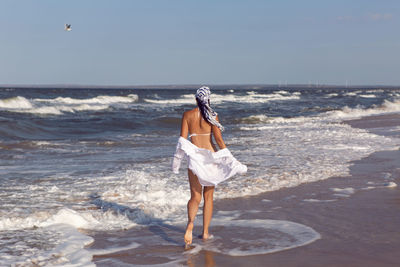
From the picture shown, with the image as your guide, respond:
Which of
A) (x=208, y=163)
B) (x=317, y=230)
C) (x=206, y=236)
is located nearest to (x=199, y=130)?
(x=208, y=163)

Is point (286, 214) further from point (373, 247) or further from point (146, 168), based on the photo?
point (146, 168)

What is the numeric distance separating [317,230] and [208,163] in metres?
1.46

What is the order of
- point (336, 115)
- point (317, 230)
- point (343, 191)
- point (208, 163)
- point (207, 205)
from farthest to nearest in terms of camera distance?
point (336, 115) → point (343, 191) → point (317, 230) → point (207, 205) → point (208, 163)

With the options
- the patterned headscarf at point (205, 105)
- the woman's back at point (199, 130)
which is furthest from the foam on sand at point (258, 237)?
the patterned headscarf at point (205, 105)

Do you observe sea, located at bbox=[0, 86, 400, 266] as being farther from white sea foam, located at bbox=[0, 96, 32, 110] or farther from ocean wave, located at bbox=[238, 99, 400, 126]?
white sea foam, located at bbox=[0, 96, 32, 110]

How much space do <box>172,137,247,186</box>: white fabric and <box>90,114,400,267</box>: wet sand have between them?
726mm

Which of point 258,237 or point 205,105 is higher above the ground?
point 205,105

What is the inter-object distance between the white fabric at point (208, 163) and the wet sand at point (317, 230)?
73 cm

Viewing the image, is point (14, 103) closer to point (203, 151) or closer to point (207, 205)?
point (207, 205)

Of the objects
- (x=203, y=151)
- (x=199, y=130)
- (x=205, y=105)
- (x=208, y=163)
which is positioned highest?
(x=205, y=105)

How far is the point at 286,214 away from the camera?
6152 millimetres

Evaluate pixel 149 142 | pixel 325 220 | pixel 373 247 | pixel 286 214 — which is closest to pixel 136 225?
pixel 286 214

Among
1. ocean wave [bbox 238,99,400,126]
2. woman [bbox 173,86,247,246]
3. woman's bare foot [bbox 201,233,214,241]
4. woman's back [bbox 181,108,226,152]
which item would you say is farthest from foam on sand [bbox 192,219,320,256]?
ocean wave [bbox 238,99,400,126]

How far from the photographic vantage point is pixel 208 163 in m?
4.94
